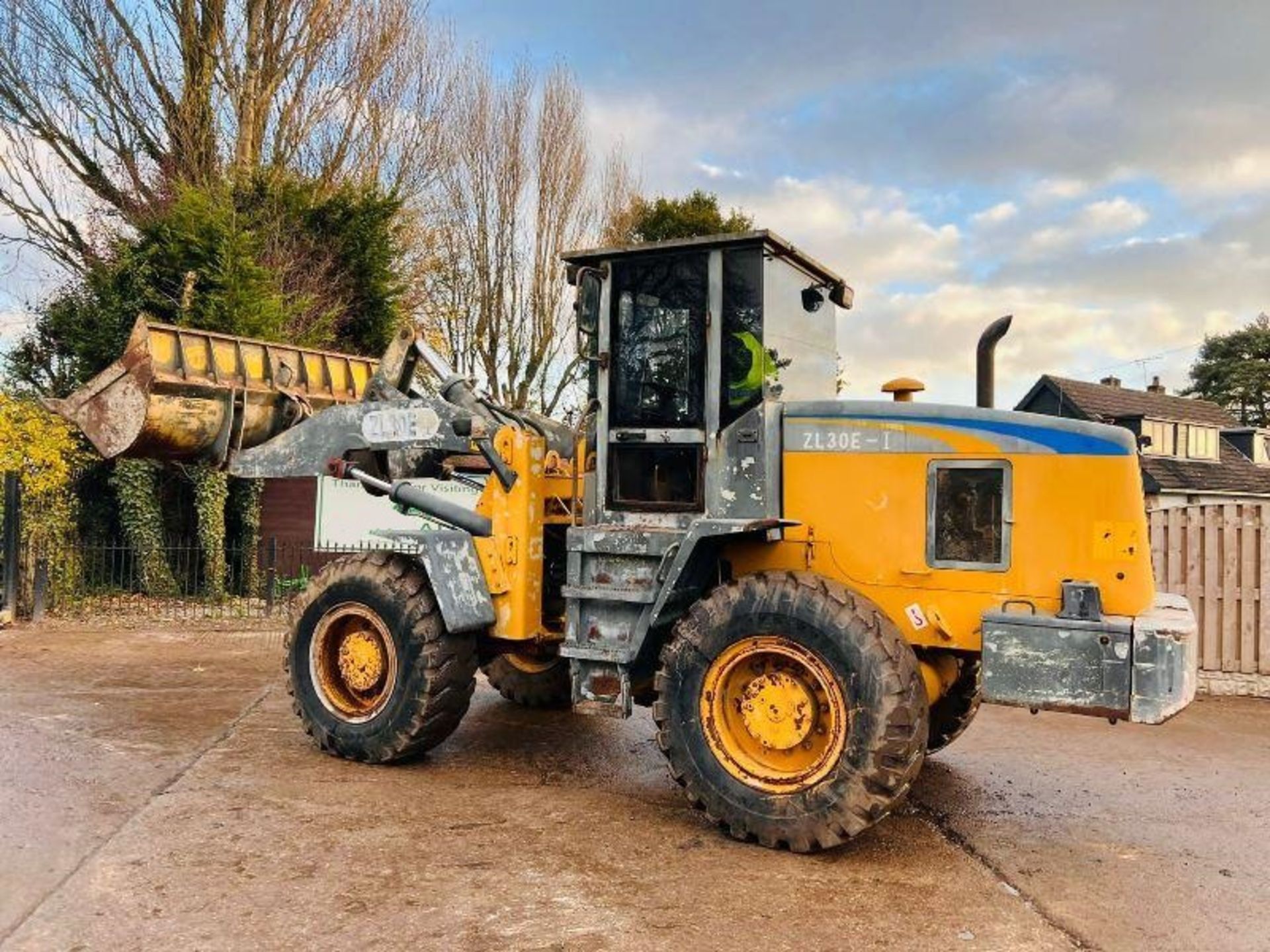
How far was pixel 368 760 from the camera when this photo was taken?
575cm

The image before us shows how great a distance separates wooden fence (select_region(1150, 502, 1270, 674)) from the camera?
29.0ft

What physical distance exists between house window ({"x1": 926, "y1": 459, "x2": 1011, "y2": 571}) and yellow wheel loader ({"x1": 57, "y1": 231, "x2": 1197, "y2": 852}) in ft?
0.04

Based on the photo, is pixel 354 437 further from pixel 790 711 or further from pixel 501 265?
pixel 501 265

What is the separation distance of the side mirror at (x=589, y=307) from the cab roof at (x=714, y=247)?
9cm

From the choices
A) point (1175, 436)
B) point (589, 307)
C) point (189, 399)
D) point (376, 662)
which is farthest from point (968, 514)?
point (1175, 436)

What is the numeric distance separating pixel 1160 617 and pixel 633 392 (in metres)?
2.74

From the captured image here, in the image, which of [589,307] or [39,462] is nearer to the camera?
[589,307]

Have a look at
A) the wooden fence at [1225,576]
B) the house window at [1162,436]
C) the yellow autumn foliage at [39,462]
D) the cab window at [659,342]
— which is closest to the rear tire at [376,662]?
the cab window at [659,342]

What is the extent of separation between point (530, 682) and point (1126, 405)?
2839cm

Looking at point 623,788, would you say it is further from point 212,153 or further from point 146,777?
point 212,153

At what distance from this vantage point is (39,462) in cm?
1184

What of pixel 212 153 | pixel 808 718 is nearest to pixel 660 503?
pixel 808 718

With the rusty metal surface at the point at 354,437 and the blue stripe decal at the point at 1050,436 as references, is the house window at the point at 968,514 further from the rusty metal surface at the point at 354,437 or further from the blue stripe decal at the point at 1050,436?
the rusty metal surface at the point at 354,437

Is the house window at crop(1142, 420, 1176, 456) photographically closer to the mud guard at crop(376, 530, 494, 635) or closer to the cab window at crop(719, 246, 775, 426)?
the cab window at crop(719, 246, 775, 426)
